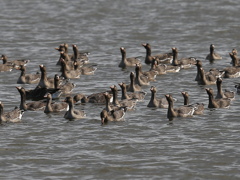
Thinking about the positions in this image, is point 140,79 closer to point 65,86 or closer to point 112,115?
point 65,86

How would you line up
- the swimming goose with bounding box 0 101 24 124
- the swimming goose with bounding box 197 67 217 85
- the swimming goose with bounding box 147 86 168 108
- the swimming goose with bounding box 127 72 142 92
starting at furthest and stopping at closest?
the swimming goose with bounding box 197 67 217 85, the swimming goose with bounding box 127 72 142 92, the swimming goose with bounding box 147 86 168 108, the swimming goose with bounding box 0 101 24 124

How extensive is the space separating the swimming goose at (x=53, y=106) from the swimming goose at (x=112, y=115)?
88.0 inches

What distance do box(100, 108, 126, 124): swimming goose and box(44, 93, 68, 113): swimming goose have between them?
7.34ft

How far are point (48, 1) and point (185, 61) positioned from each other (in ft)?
83.6

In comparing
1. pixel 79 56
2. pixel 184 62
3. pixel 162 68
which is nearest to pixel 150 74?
pixel 162 68

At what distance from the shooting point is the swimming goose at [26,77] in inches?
Result: 1305

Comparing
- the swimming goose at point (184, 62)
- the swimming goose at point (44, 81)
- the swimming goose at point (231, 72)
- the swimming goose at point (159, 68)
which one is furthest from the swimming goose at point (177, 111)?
the swimming goose at point (184, 62)

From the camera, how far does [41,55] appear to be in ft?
130

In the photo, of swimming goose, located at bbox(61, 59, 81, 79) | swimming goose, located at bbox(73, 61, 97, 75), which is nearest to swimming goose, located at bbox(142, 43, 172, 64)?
swimming goose, located at bbox(73, 61, 97, 75)

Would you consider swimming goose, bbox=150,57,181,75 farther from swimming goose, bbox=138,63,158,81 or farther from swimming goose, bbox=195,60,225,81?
swimming goose, bbox=195,60,225,81

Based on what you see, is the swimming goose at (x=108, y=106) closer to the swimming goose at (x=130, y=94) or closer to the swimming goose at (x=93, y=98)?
the swimming goose at (x=93, y=98)

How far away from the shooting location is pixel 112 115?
26.4m

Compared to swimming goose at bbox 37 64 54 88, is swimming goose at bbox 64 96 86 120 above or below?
below

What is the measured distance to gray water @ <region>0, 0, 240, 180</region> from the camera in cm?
2178
